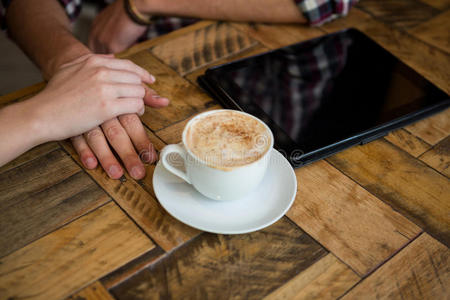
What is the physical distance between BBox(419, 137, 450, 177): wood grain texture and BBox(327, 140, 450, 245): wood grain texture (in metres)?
0.01

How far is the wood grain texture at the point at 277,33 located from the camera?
3.12 feet

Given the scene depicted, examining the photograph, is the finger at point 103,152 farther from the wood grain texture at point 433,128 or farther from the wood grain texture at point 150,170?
the wood grain texture at point 433,128

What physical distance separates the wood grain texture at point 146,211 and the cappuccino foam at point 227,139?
11cm

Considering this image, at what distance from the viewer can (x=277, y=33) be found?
0.98 metres

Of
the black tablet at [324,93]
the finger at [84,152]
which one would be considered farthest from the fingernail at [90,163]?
the black tablet at [324,93]

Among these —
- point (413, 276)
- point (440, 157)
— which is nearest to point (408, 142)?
point (440, 157)

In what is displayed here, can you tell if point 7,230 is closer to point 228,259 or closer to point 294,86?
point 228,259

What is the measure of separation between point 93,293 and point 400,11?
1032 mm

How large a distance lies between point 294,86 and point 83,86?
1.28ft

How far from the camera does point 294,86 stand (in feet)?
2.61

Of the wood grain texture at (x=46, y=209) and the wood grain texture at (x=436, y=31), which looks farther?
the wood grain texture at (x=436, y=31)

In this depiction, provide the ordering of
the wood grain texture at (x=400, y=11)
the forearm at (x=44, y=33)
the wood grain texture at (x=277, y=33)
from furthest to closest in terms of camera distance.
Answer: the wood grain texture at (x=400, y=11) < the wood grain texture at (x=277, y=33) < the forearm at (x=44, y=33)

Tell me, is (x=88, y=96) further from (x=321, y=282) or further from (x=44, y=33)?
(x=321, y=282)

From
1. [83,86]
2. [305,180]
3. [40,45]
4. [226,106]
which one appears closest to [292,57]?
[226,106]
